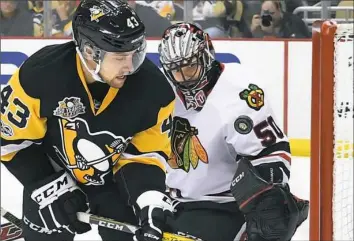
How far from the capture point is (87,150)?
199 cm

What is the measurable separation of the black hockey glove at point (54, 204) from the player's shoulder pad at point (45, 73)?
0.27m

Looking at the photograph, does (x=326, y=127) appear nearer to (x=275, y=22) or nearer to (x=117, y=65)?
(x=117, y=65)

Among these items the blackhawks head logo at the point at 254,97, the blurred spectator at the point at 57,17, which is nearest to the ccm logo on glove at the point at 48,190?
the blackhawks head logo at the point at 254,97

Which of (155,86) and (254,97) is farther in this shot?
(254,97)

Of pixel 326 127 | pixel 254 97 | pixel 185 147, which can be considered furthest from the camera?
pixel 185 147

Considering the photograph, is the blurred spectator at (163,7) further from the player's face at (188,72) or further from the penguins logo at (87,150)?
the penguins logo at (87,150)

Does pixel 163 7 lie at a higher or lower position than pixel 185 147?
lower

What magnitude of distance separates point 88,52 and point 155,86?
20 centimetres

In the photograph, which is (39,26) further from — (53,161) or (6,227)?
(53,161)

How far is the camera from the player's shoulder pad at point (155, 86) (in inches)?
77.0

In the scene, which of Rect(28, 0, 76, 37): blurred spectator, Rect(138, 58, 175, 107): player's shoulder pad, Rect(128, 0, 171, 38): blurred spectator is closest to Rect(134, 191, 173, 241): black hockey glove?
Rect(138, 58, 175, 107): player's shoulder pad

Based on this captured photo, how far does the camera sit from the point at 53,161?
2111mm

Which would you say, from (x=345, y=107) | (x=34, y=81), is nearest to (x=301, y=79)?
(x=345, y=107)

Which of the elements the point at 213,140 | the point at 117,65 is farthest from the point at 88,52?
the point at 213,140
